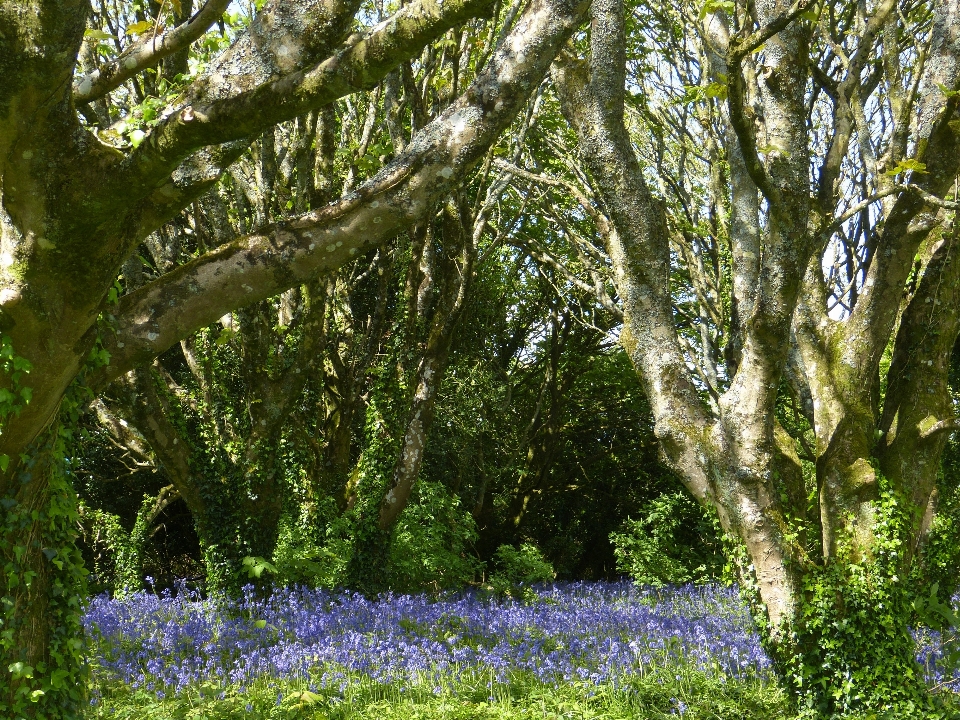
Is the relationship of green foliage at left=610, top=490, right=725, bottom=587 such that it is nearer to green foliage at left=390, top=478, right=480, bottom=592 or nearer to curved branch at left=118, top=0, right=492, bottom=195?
green foliage at left=390, top=478, right=480, bottom=592

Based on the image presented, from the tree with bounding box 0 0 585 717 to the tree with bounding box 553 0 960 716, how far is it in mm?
1697

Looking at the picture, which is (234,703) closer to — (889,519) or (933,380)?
(889,519)

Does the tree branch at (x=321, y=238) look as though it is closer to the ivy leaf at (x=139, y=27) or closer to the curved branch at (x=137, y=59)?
the curved branch at (x=137, y=59)

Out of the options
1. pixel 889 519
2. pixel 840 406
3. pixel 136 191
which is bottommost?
pixel 889 519

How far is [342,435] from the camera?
39.8ft

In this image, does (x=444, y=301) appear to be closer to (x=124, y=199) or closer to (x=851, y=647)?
(x=851, y=647)

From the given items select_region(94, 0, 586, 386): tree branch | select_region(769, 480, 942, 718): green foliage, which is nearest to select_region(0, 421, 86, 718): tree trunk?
select_region(94, 0, 586, 386): tree branch

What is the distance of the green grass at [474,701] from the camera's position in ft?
17.7

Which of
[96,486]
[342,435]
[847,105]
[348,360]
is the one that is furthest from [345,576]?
[847,105]

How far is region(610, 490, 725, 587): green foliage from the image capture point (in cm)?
1304

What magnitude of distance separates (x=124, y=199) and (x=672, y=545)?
12.0m

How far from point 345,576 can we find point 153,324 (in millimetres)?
6706

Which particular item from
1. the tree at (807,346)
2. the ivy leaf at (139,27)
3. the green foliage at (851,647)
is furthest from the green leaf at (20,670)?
the green foliage at (851,647)

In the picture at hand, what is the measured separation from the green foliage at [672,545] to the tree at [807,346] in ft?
22.2
